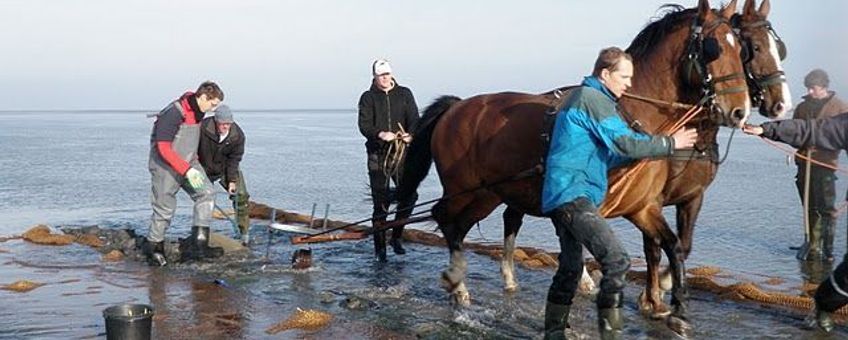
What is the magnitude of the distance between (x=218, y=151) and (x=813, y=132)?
19.8 feet

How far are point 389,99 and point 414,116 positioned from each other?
329mm

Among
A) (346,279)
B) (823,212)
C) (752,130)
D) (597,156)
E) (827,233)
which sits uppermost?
(752,130)

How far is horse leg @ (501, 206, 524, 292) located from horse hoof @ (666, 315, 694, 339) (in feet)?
5.83

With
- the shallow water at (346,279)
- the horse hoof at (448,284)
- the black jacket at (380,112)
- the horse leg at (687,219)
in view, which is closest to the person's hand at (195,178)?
the shallow water at (346,279)

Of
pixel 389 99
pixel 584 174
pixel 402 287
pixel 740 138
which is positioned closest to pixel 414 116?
pixel 389 99

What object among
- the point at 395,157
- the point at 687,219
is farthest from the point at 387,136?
the point at 687,219

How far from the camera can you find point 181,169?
8.85 meters

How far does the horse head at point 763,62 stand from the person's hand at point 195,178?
5.12 metres

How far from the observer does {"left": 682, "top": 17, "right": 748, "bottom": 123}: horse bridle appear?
5.89m

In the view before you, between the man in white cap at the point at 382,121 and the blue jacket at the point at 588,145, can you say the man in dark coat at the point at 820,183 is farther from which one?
the blue jacket at the point at 588,145

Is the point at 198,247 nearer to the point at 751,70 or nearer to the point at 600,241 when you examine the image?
the point at 600,241

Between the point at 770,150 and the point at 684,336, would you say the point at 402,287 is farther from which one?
the point at 770,150

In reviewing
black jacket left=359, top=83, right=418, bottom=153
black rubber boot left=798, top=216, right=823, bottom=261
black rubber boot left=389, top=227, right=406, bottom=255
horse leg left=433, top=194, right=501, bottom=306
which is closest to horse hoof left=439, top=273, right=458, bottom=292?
horse leg left=433, top=194, right=501, bottom=306

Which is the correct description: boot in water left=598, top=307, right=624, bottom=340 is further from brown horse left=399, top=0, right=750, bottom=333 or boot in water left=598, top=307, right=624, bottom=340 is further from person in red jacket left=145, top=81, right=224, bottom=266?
person in red jacket left=145, top=81, right=224, bottom=266
